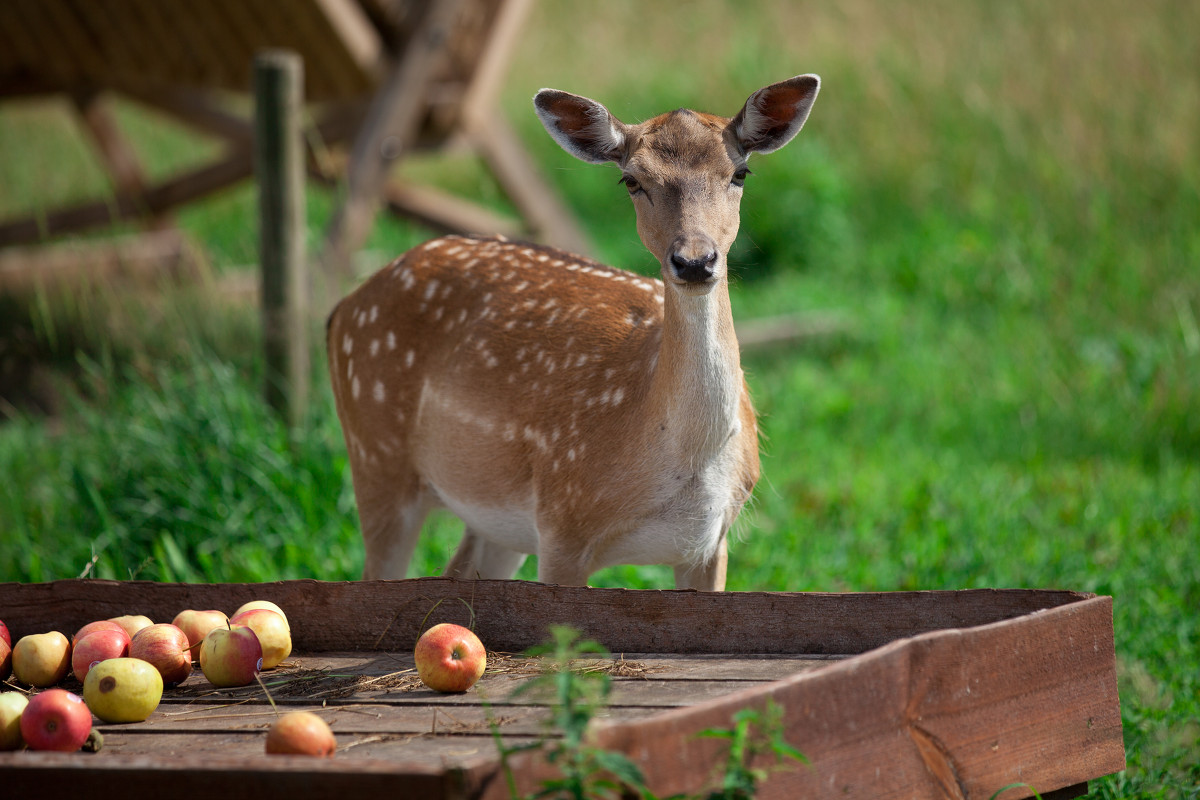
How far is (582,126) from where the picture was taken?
3502mm

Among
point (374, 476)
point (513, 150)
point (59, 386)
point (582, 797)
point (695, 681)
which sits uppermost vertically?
point (513, 150)

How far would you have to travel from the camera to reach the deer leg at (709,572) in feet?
12.2

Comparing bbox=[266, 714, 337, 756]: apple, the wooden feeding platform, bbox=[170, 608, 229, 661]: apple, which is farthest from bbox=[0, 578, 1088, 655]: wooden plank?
bbox=[266, 714, 337, 756]: apple

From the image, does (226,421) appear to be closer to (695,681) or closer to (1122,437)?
(695,681)

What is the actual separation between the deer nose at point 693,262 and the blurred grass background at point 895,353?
0.85 meters

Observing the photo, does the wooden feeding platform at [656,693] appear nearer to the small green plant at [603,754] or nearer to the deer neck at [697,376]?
the small green plant at [603,754]

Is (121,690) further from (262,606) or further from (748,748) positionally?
(748,748)

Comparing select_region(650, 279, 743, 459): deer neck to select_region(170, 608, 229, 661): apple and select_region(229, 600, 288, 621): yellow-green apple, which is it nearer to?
select_region(229, 600, 288, 621): yellow-green apple

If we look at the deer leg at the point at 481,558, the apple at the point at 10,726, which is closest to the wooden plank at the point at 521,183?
the deer leg at the point at 481,558

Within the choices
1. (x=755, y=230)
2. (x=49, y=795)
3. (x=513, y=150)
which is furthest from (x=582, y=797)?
(x=755, y=230)

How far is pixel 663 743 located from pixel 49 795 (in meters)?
1.14

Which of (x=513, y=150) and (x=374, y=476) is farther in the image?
(x=513, y=150)

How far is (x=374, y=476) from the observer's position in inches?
165

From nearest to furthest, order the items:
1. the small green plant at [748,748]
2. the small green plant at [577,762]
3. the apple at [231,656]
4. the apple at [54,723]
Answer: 1. the small green plant at [577,762]
2. the small green plant at [748,748]
3. the apple at [54,723]
4. the apple at [231,656]
